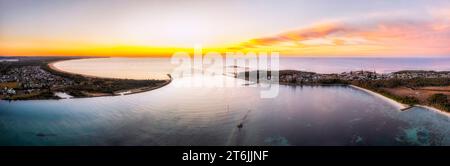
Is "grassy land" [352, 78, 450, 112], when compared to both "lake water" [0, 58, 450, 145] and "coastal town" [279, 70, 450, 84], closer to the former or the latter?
"lake water" [0, 58, 450, 145]

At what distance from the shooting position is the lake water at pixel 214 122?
11.6 metres

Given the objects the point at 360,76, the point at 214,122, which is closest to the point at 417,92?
the point at 360,76

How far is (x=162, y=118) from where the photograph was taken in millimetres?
15070

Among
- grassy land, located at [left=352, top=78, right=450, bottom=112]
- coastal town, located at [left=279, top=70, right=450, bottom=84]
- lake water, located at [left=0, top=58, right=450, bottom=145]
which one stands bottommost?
lake water, located at [left=0, top=58, right=450, bottom=145]

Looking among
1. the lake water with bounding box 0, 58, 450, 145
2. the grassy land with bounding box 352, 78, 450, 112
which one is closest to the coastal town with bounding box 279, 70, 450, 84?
the grassy land with bounding box 352, 78, 450, 112

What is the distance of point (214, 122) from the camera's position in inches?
563

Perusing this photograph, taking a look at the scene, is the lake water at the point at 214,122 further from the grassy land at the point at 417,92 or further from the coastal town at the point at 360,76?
the coastal town at the point at 360,76

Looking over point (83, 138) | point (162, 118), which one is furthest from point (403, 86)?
point (83, 138)

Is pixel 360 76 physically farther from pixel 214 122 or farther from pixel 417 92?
pixel 214 122

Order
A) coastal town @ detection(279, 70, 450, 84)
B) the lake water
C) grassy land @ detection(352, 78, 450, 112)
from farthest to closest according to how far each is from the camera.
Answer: coastal town @ detection(279, 70, 450, 84), grassy land @ detection(352, 78, 450, 112), the lake water

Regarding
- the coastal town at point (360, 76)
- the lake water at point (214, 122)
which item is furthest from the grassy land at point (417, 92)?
the coastal town at point (360, 76)

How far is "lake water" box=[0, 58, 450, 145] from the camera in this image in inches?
455

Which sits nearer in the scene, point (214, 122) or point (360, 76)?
point (214, 122)
